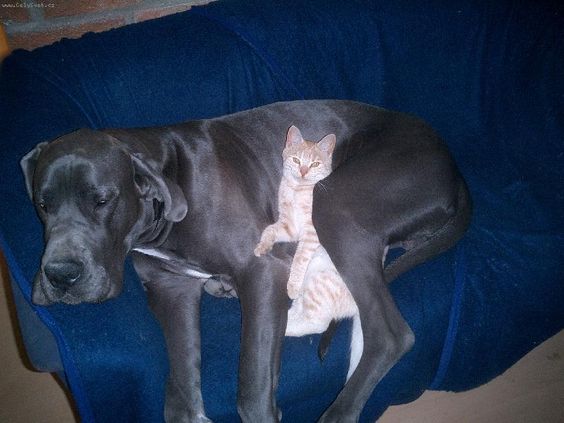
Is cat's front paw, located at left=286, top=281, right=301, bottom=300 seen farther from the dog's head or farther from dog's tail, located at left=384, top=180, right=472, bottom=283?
the dog's head

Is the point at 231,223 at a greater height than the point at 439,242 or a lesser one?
greater

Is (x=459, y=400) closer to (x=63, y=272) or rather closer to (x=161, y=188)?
(x=161, y=188)

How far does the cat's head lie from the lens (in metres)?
1.94

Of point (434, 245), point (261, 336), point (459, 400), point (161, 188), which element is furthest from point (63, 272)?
point (459, 400)

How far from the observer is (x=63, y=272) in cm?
136

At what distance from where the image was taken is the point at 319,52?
7.70 feet

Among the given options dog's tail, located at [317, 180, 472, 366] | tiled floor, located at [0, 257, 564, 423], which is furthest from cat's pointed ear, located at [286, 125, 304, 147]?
tiled floor, located at [0, 257, 564, 423]

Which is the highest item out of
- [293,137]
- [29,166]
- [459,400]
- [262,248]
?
[29,166]

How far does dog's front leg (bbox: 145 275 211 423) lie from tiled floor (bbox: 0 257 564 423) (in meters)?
0.81

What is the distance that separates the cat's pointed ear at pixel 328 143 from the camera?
1.97 metres

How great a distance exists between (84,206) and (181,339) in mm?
565

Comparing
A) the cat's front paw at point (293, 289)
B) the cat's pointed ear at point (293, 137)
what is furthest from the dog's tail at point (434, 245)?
the cat's pointed ear at point (293, 137)

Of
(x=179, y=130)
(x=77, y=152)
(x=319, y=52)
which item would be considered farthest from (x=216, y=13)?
(x=77, y=152)

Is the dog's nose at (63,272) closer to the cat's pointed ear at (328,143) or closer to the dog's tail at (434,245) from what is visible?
the dog's tail at (434,245)
